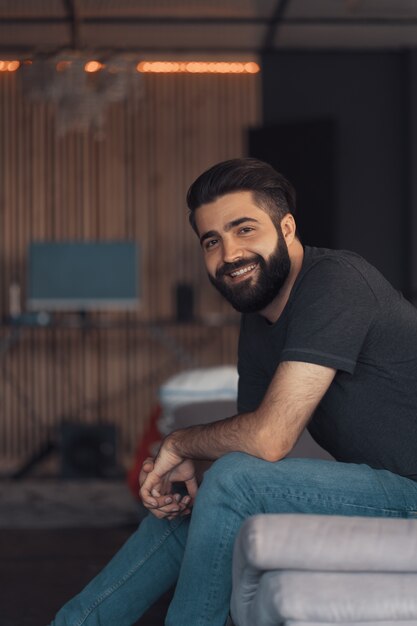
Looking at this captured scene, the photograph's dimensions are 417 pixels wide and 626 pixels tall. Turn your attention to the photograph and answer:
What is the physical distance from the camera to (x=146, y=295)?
723 centimetres

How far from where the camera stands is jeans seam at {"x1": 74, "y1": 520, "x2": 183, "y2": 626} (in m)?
2.01

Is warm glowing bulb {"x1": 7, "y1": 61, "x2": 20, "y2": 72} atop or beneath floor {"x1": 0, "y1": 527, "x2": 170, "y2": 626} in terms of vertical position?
atop

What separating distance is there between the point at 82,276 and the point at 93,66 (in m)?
1.40

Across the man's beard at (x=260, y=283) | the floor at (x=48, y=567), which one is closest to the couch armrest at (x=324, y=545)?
the man's beard at (x=260, y=283)

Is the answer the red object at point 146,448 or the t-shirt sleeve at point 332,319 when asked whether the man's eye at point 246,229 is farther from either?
the red object at point 146,448

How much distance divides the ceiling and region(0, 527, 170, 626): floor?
280 centimetres

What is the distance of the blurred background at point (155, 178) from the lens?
241 inches

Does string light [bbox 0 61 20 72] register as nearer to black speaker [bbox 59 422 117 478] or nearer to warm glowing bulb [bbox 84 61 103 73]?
warm glowing bulb [bbox 84 61 103 73]

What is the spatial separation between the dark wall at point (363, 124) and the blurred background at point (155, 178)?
0.03ft

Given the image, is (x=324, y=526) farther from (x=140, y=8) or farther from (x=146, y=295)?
(x=146, y=295)

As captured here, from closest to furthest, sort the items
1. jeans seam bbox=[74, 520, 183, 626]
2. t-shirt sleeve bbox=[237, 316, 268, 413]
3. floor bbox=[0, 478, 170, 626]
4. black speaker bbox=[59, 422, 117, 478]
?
jeans seam bbox=[74, 520, 183, 626] → t-shirt sleeve bbox=[237, 316, 268, 413] → floor bbox=[0, 478, 170, 626] → black speaker bbox=[59, 422, 117, 478]

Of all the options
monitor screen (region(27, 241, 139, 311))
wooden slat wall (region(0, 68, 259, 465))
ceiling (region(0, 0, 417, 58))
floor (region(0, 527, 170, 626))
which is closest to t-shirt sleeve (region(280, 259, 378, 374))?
floor (region(0, 527, 170, 626))

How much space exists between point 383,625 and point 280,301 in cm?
79

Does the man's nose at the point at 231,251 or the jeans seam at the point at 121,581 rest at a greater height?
the man's nose at the point at 231,251
